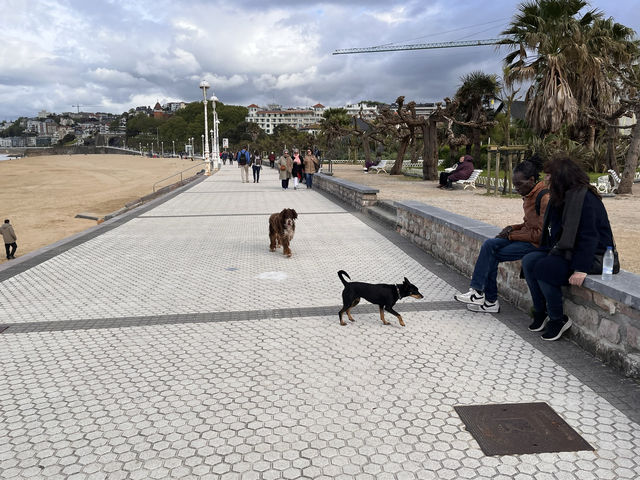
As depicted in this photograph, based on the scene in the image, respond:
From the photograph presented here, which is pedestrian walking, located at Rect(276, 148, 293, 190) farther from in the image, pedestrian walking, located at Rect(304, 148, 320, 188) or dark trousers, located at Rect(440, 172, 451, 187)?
dark trousers, located at Rect(440, 172, 451, 187)

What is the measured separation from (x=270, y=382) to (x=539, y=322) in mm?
2509

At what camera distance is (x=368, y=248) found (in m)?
8.43

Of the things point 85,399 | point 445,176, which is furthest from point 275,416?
point 445,176

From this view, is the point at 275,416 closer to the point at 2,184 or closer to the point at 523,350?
the point at 523,350

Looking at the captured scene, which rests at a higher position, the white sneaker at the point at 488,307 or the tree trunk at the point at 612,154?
the tree trunk at the point at 612,154

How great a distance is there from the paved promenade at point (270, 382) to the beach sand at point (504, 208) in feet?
9.82

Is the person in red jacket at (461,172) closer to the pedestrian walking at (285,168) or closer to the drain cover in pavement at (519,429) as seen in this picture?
the pedestrian walking at (285,168)

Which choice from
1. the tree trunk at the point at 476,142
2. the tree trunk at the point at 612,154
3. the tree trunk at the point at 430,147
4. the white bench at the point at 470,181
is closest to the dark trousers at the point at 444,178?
the white bench at the point at 470,181

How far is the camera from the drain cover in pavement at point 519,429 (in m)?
2.72

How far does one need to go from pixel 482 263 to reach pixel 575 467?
2645mm

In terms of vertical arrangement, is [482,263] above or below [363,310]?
above

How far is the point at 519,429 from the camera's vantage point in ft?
9.47

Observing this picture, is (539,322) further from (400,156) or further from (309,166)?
(400,156)

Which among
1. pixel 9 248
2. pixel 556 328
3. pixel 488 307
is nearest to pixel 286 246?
pixel 488 307
